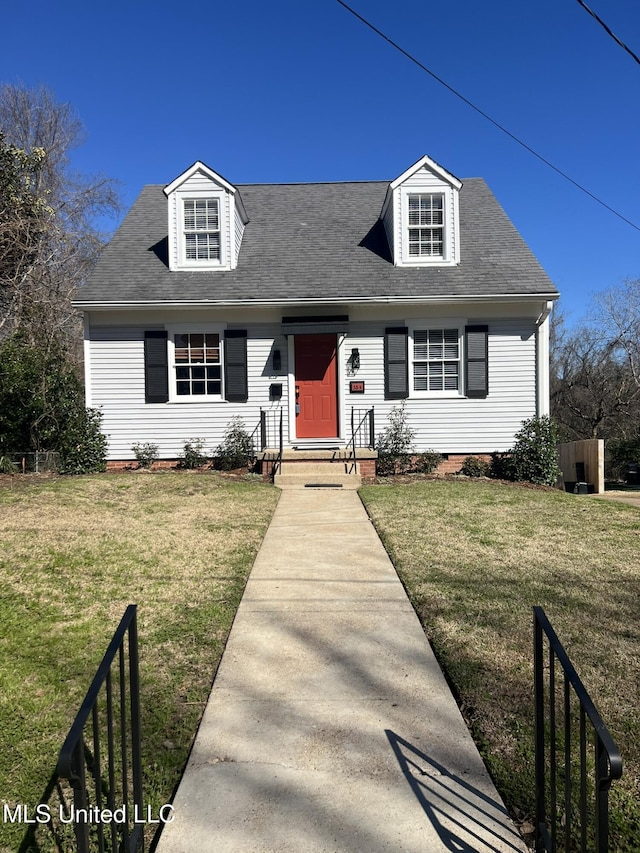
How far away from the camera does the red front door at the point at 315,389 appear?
12195 millimetres

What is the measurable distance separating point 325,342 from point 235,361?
1943mm

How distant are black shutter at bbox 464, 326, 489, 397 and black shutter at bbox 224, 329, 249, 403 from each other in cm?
464

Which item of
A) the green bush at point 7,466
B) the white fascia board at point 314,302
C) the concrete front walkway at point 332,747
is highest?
the white fascia board at point 314,302

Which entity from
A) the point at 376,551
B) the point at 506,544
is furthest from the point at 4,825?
the point at 506,544

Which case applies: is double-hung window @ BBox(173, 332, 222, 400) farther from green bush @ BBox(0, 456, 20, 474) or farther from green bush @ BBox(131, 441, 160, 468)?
green bush @ BBox(0, 456, 20, 474)

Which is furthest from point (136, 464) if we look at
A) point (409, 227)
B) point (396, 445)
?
point (409, 227)

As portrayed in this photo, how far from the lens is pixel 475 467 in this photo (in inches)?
466

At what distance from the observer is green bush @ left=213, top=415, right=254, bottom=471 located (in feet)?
38.4

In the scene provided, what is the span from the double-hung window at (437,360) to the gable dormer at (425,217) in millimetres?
1632

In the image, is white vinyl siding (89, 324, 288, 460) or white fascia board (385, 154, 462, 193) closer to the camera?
white vinyl siding (89, 324, 288, 460)

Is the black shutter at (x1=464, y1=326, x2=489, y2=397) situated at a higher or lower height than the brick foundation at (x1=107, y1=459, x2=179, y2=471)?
higher

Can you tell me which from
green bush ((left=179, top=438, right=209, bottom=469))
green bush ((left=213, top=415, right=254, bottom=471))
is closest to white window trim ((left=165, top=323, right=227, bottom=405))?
green bush ((left=213, top=415, right=254, bottom=471))

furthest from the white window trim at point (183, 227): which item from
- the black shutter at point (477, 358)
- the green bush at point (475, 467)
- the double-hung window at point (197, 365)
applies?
the green bush at point (475, 467)

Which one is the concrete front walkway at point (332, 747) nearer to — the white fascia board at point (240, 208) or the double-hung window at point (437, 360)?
the double-hung window at point (437, 360)
